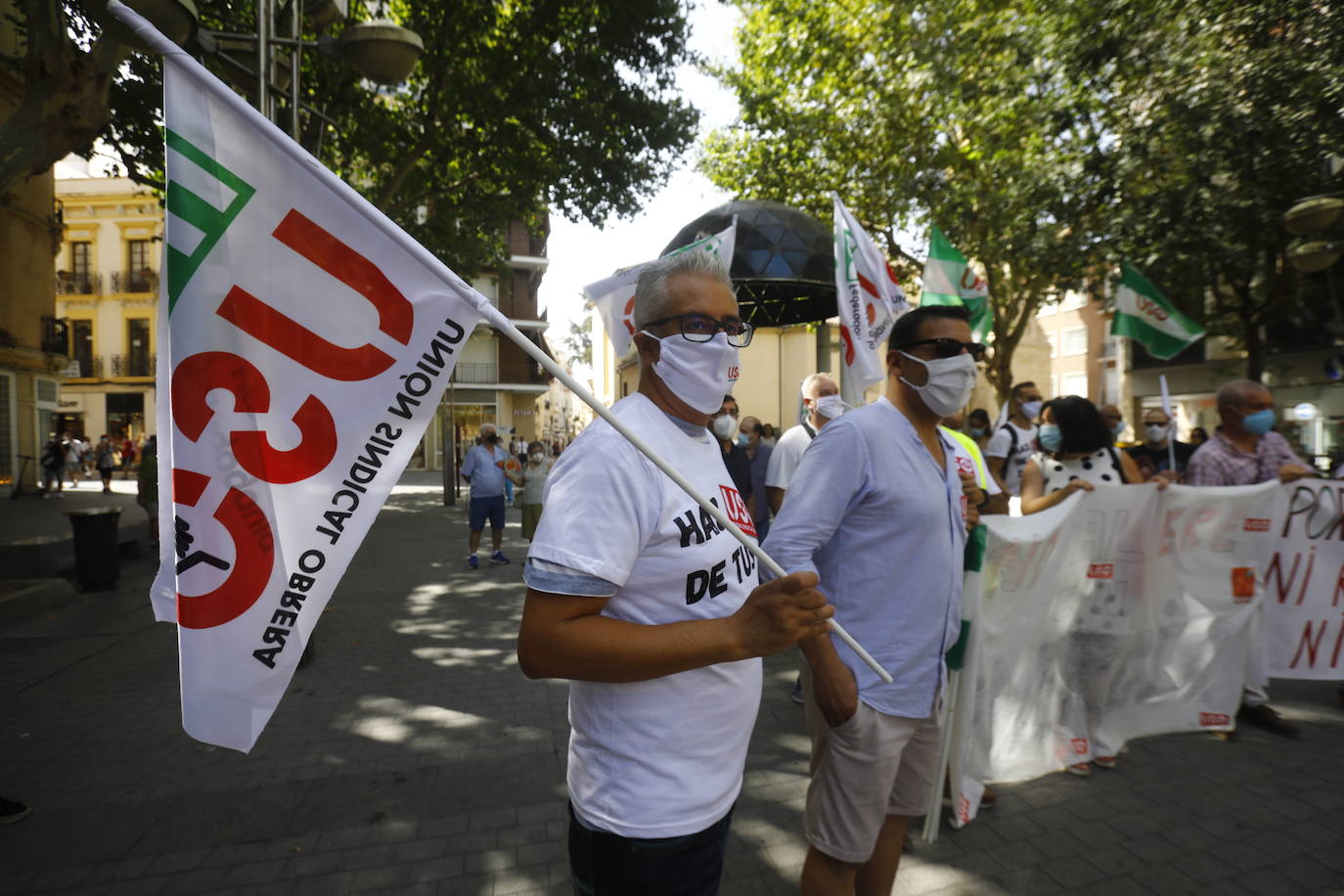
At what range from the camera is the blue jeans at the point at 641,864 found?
1.48m

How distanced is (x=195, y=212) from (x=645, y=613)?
1.14 metres

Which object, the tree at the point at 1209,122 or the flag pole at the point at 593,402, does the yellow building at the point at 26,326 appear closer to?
the flag pole at the point at 593,402

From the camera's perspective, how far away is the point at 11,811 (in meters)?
3.43

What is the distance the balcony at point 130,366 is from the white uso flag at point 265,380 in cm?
4298

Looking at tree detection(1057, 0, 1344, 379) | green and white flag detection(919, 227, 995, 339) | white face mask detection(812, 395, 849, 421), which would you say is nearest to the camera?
white face mask detection(812, 395, 849, 421)

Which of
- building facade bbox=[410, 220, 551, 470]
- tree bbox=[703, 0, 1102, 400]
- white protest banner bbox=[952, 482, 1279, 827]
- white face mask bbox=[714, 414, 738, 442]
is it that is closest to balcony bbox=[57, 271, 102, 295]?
building facade bbox=[410, 220, 551, 470]

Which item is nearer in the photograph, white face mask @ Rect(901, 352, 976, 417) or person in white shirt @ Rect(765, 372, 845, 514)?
white face mask @ Rect(901, 352, 976, 417)

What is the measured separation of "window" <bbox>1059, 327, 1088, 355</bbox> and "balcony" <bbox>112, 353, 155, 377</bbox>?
45.0 m

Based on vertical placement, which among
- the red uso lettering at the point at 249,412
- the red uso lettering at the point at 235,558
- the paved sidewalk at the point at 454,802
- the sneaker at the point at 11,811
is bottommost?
the paved sidewalk at the point at 454,802

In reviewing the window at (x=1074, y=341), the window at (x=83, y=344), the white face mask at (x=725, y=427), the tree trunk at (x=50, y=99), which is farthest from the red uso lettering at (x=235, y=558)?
the window at (x=83, y=344)

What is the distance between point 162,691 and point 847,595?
533 centimetres

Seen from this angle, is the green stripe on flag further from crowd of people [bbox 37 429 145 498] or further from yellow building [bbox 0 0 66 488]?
yellow building [bbox 0 0 66 488]

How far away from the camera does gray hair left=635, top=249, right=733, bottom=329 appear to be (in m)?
1.73

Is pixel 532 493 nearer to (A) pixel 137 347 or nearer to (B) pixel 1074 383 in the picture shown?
(B) pixel 1074 383
